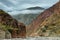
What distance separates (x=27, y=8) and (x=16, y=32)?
266 centimetres

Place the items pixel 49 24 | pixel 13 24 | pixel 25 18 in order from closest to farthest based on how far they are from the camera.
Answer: pixel 49 24
pixel 13 24
pixel 25 18

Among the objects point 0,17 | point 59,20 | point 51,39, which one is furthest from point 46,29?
point 51,39

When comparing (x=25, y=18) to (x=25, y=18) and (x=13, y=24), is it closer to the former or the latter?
(x=25, y=18)

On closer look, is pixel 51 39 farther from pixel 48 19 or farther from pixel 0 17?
pixel 0 17

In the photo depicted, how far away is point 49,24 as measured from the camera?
13.2m

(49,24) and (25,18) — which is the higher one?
(25,18)

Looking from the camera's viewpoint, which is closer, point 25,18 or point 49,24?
point 49,24

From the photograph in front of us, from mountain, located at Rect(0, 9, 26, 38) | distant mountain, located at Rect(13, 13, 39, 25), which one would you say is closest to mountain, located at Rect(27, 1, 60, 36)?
distant mountain, located at Rect(13, 13, 39, 25)

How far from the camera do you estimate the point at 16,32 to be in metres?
14.9

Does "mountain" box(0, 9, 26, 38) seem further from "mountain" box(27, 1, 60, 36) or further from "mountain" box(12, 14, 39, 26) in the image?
"mountain" box(27, 1, 60, 36)

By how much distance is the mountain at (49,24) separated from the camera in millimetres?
12164

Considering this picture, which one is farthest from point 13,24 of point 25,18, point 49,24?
A: point 49,24

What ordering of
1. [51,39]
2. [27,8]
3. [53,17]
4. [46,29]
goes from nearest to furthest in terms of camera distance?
1. [51,39]
2. [46,29]
3. [53,17]
4. [27,8]

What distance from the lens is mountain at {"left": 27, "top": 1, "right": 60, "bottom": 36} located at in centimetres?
1216
